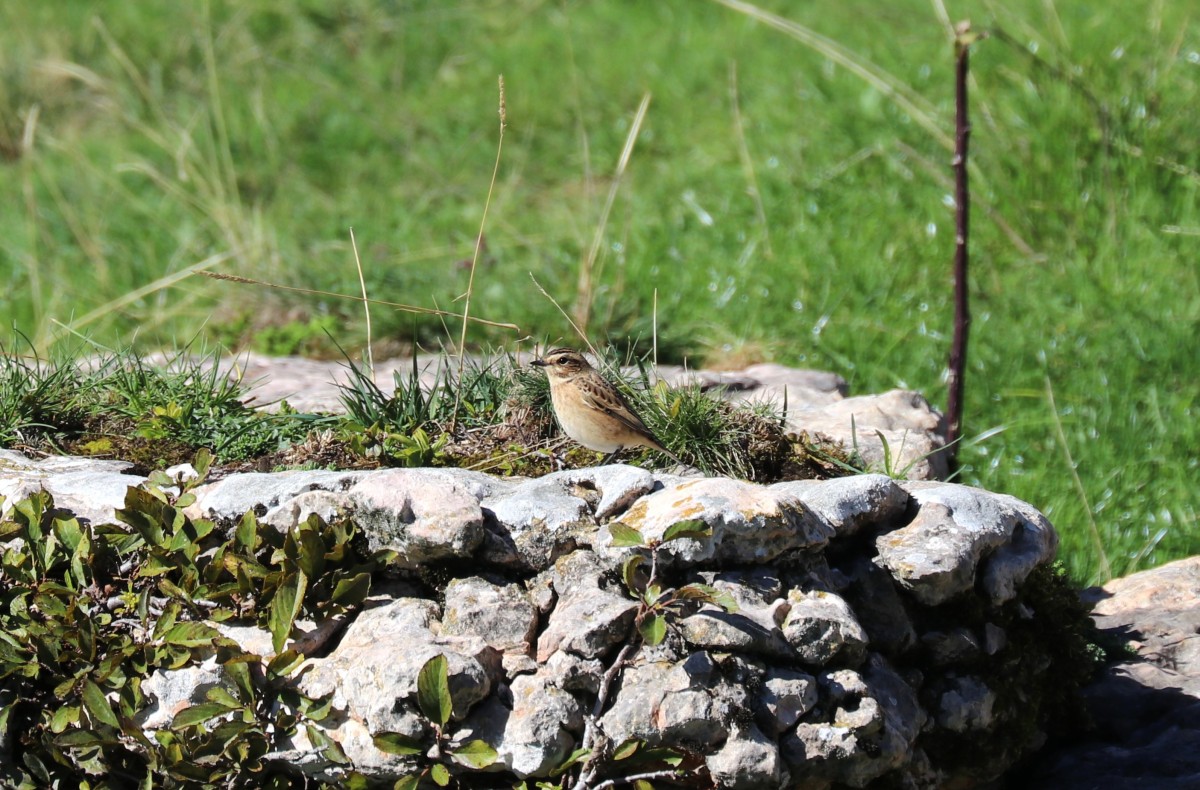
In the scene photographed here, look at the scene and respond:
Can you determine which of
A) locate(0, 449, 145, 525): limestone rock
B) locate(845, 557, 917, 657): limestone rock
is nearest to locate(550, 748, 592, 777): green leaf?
locate(845, 557, 917, 657): limestone rock

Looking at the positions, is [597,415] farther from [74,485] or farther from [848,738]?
[74,485]

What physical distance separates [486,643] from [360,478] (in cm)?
70

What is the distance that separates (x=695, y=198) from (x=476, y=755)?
6585mm

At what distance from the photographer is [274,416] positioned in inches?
205

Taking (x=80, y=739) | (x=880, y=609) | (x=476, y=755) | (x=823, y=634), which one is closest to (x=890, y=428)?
(x=880, y=609)

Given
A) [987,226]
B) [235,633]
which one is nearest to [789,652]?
[235,633]

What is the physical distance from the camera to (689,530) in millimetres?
3738

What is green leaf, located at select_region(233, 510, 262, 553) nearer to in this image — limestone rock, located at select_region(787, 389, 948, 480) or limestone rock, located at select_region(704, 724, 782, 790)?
limestone rock, located at select_region(704, 724, 782, 790)

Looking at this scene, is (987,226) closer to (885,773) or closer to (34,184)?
(885,773)

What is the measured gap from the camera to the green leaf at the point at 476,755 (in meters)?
3.57

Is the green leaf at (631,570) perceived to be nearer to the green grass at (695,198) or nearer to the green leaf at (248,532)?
the green leaf at (248,532)

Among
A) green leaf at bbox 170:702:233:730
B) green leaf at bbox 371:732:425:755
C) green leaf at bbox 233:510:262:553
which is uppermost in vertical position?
green leaf at bbox 233:510:262:553

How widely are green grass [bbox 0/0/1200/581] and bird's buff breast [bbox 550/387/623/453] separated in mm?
2131

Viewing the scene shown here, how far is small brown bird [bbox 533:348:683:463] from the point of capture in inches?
183
